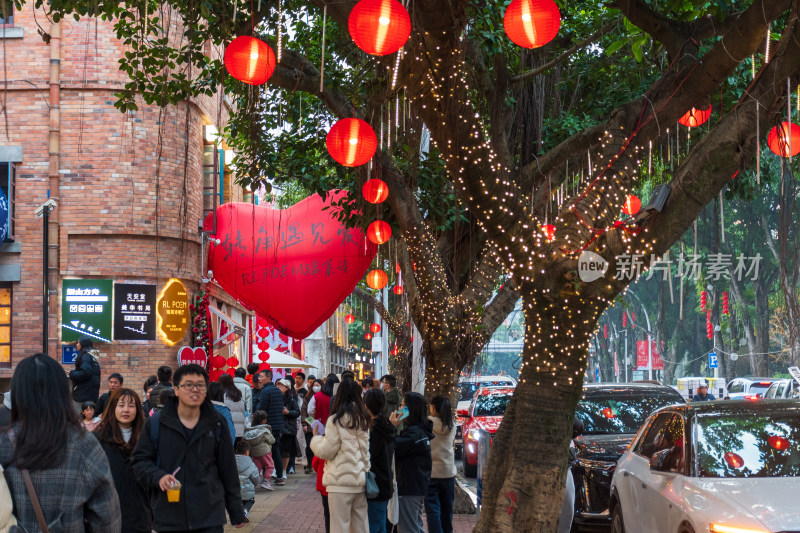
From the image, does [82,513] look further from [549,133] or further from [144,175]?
[144,175]

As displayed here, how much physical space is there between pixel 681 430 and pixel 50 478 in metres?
5.20

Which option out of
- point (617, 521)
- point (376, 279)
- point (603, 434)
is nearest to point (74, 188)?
point (376, 279)

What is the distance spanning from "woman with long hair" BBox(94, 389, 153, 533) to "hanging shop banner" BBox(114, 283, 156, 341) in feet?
37.4

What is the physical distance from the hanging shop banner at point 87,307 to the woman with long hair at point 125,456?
11.4m

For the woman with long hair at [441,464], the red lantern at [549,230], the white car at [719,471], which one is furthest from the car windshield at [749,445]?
the woman with long hair at [441,464]

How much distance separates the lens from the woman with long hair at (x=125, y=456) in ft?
22.6

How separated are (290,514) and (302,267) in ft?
17.9

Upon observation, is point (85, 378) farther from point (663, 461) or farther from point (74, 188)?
point (663, 461)

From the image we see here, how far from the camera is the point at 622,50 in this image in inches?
588

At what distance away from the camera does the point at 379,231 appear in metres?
13.4

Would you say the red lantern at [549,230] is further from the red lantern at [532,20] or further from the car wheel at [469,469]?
the car wheel at [469,469]

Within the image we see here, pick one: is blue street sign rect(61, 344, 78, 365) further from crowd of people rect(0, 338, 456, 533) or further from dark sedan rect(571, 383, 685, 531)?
dark sedan rect(571, 383, 685, 531)

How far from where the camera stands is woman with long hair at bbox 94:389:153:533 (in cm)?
690

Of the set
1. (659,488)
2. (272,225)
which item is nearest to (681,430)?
(659,488)
